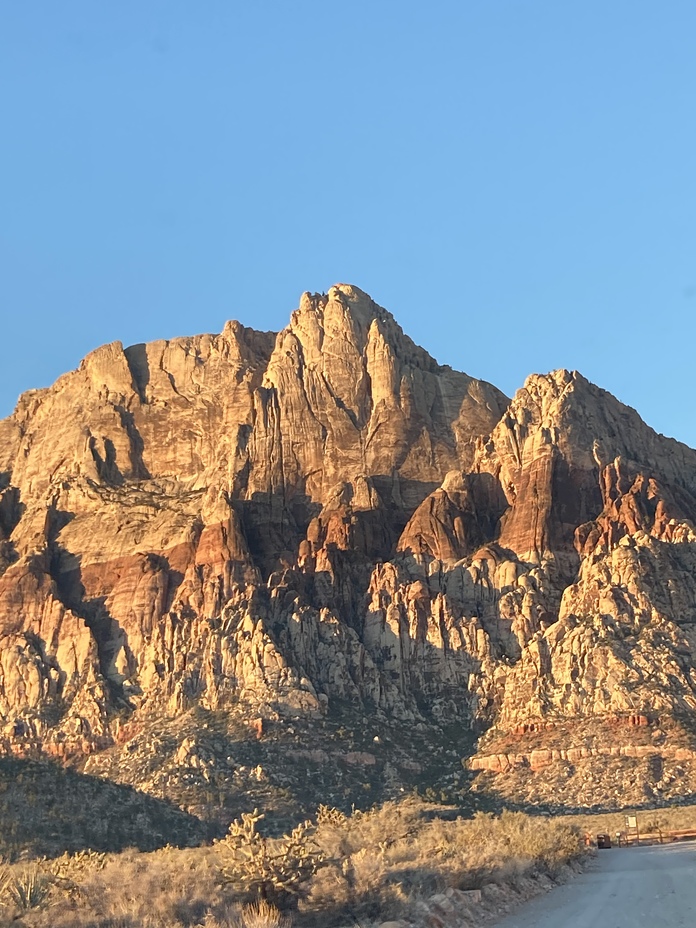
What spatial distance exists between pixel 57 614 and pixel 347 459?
138 feet

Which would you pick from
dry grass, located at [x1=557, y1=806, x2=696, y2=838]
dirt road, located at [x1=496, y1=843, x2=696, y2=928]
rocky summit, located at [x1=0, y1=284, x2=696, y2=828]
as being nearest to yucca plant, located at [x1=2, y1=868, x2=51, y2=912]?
dirt road, located at [x1=496, y1=843, x2=696, y2=928]

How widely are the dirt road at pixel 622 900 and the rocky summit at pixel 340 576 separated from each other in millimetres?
55143

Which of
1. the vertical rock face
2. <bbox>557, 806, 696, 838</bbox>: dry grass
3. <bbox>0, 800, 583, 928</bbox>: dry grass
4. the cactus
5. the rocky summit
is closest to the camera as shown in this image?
<bbox>0, 800, 583, 928</bbox>: dry grass

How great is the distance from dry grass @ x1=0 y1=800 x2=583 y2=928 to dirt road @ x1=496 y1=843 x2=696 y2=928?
192 cm

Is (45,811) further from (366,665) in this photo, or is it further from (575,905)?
(575,905)

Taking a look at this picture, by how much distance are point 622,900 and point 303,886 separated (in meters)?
9.68

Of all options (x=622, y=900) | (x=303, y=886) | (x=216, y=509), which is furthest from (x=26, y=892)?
(x=216, y=509)

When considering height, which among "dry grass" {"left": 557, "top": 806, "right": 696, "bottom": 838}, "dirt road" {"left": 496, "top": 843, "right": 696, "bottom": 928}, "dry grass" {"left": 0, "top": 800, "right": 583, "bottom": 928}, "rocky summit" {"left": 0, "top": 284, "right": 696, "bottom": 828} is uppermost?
"rocky summit" {"left": 0, "top": 284, "right": 696, "bottom": 828}

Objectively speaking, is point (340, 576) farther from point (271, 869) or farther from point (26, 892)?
point (26, 892)

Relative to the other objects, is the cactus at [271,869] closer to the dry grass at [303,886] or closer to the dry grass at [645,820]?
the dry grass at [303,886]

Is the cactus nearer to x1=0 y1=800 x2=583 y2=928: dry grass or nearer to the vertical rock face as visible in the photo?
x1=0 y1=800 x2=583 y2=928: dry grass

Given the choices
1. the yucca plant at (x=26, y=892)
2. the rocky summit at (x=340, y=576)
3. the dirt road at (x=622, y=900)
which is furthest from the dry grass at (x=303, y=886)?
the rocky summit at (x=340, y=576)

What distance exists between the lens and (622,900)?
122 feet

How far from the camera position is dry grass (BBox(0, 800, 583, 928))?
1280 inches
